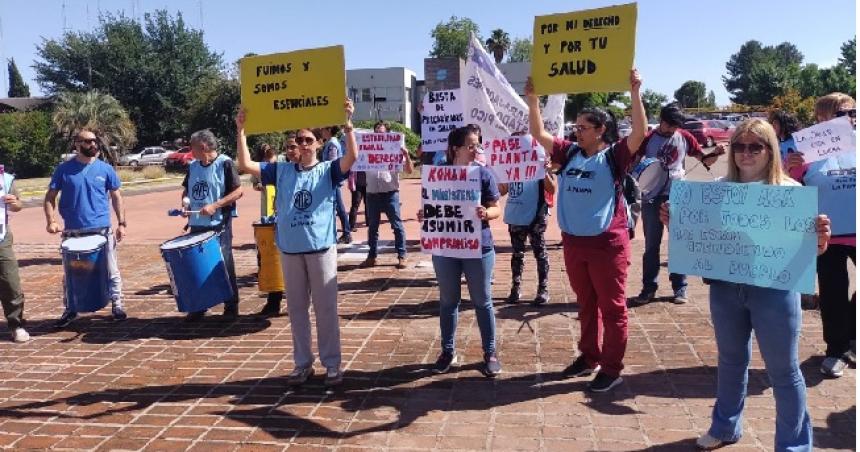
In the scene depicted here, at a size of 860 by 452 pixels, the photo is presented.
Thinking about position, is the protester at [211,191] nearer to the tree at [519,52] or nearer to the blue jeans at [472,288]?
the blue jeans at [472,288]

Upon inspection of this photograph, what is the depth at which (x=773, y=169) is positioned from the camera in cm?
352

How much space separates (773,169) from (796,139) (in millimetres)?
1685

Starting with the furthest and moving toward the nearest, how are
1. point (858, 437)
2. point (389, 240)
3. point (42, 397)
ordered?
point (389, 240)
point (42, 397)
point (858, 437)

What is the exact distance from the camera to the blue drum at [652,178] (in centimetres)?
688

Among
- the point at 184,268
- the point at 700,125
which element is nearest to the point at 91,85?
the point at 700,125

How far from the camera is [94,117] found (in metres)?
39.8

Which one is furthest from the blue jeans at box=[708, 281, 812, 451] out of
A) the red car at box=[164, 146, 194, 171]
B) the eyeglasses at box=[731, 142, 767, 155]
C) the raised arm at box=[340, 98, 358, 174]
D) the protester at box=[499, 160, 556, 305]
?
the red car at box=[164, 146, 194, 171]

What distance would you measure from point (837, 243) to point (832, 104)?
108cm

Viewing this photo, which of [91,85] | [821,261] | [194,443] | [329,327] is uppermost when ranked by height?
[91,85]

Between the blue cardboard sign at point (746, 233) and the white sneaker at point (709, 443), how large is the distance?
0.95 meters

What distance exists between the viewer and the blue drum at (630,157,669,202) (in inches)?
271

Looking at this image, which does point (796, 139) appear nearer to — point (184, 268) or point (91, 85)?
point (184, 268)

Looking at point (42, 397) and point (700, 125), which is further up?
point (700, 125)

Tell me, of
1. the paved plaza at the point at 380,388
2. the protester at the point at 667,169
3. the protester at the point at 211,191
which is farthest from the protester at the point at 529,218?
the protester at the point at 211,191
